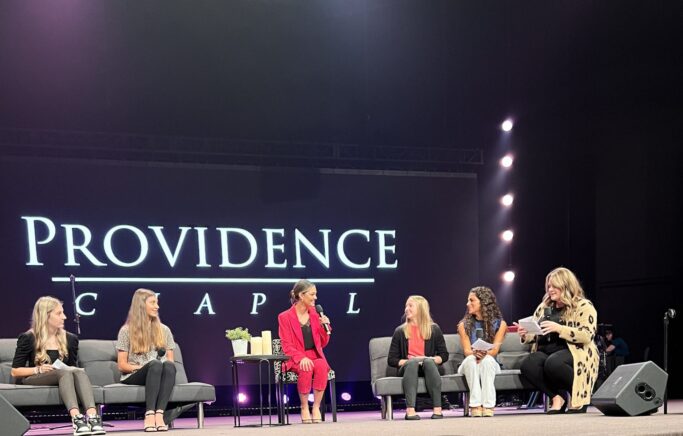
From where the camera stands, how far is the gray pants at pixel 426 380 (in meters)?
6.73

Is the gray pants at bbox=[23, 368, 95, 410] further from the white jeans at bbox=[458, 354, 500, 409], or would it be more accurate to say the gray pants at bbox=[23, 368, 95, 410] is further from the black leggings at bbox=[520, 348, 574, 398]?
the black leggings at bbox=[520, 348, 574, 398]

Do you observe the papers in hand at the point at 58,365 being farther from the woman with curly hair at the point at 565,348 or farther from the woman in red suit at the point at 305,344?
the woman with curly hair at the point at 565,348

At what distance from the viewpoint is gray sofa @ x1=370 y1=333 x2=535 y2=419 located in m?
6.79

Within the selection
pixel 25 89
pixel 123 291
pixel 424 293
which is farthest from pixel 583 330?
pixel 25 89

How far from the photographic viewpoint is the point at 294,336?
7.00 m

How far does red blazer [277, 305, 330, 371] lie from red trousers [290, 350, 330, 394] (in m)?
0.05

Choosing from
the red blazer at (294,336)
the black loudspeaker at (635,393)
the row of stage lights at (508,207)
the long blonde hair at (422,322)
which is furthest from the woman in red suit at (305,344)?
the row of stage lights at (508,207)

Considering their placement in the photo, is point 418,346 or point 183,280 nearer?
point 418,346

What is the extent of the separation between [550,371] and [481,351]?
59 cm

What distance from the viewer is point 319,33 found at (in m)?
10.2

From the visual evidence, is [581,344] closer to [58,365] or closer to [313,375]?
[313,375]

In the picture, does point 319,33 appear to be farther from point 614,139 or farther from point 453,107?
point 614,139

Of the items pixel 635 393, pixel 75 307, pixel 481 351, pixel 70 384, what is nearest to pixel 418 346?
pixel 481 351

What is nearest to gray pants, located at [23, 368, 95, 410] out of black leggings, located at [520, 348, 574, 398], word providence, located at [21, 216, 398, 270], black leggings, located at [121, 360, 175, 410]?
black leggings, located at [121, 360, 175, 410]
